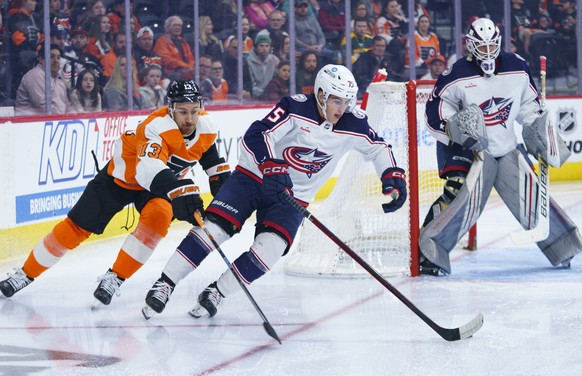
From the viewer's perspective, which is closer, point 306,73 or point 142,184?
point 142,184

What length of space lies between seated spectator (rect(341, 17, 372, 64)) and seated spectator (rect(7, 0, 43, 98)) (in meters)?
3.19

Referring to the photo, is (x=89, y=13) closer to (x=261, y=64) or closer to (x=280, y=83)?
(x=261, y=64)

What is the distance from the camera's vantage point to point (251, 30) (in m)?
8.45

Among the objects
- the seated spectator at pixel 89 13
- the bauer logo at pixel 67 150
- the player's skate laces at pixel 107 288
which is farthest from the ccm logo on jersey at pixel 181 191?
the seated spectator at pixel 89 13

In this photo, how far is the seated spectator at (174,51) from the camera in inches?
303

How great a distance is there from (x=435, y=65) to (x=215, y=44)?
2.11 metres

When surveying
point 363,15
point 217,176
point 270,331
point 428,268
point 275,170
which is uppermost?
point 363,15

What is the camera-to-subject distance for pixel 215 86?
8211 mm

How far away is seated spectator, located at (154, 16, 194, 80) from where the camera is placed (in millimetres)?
7699

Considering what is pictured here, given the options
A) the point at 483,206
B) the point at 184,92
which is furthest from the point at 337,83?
the point at 483,206

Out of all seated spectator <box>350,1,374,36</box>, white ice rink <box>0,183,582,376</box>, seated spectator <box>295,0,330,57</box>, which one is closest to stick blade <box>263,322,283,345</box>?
white ice rink <box>0,183,582,376</box>

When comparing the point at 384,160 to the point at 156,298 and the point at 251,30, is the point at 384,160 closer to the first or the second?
the point at 156,298

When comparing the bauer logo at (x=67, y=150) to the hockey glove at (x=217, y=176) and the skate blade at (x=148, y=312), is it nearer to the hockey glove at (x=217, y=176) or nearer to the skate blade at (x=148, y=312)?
the hockey glove at (x=217, y=176)

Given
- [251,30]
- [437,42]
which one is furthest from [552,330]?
[437,42]
